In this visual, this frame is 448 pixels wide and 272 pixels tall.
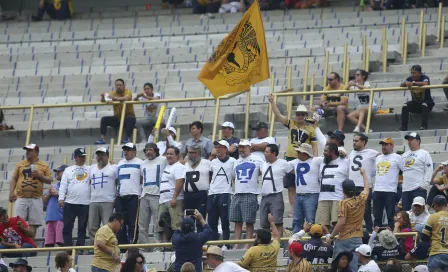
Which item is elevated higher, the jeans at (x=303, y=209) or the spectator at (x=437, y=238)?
the jeans at (x=303, y=209)

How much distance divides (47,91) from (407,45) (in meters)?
7.35

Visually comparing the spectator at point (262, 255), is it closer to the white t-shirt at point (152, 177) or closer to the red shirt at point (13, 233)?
the white t-shirt at point (152, 177)

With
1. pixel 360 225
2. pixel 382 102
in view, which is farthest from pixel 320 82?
pixel 360 225

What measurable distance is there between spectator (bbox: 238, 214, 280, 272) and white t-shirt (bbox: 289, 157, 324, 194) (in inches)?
87.7

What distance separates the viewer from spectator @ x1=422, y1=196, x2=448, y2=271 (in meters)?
22.2

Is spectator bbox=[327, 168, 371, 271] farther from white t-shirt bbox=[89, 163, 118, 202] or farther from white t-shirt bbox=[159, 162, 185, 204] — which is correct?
white t-shirt bbox=[89, 163, 118, 202]

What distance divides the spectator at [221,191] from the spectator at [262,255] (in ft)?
8.85

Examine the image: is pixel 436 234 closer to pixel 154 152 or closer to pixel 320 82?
pixel 154 152

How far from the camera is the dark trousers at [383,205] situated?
962 inches

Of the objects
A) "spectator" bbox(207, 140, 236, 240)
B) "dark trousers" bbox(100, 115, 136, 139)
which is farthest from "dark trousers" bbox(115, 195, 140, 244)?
"dark trousers" bbox(100, 115, 136, 139)

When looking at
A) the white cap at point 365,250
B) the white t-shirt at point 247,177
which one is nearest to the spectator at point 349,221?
the white cap at point 365,250

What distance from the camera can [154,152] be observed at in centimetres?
2570

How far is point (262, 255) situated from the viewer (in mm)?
22172

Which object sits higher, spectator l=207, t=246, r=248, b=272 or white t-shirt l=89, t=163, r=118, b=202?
white t-shirt l=89, t=163, r=118, b=202
